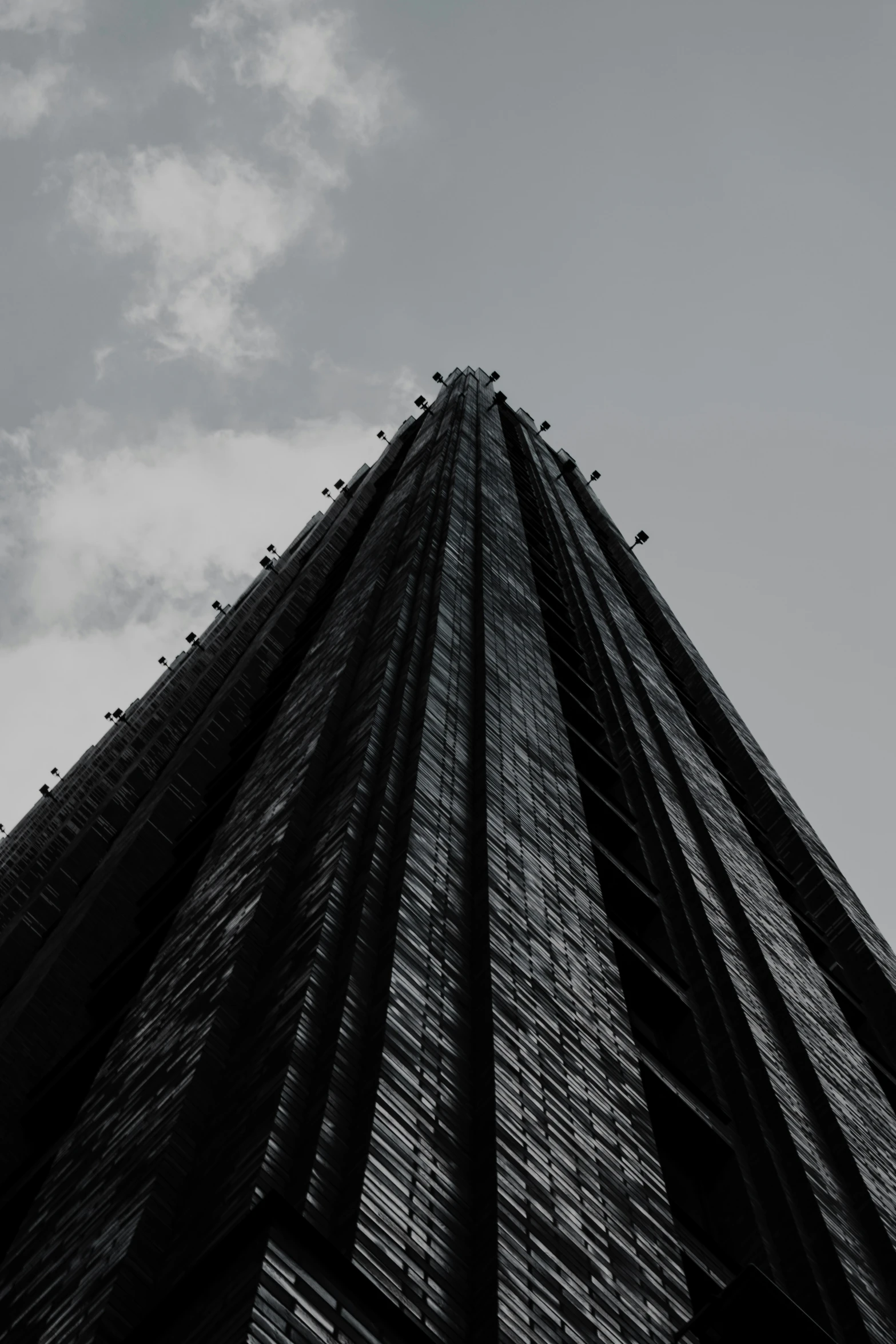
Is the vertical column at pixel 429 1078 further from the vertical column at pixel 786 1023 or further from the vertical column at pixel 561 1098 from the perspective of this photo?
the vertical column at pixel 786 1023

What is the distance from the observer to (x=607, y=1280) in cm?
1052

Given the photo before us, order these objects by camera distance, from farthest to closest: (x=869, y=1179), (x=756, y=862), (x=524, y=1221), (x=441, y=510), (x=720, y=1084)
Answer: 1. (x=441, y=510)
2. (x=756, y=862)
3. (x=720, y=1084)
4. (x=869, y=1179)
5. (x=524, y=1221)

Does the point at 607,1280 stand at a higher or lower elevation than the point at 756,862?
lower

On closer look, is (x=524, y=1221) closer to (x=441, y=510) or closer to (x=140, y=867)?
(x=140, y=867)

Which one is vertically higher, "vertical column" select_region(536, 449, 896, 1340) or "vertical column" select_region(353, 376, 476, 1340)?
"vertical column" select_region(536, 449, 896, 1340)

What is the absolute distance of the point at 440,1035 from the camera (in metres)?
11.9

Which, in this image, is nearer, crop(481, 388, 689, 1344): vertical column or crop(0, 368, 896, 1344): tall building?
crop(0, 368, 896, 1344): tall building

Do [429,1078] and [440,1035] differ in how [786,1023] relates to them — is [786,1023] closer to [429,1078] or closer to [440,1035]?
[440,1035]

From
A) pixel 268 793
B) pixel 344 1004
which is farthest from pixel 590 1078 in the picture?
pixel 268 793

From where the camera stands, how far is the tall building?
9.62 metres

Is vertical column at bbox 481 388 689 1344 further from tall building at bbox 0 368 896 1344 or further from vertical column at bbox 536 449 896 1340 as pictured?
vertical column at bbox 536 449 896 1340

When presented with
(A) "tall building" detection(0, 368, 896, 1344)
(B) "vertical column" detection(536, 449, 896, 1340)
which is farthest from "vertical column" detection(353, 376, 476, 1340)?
(B) "vertical column" detection(536, 449, 896, 1340)

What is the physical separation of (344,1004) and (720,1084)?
8.99m

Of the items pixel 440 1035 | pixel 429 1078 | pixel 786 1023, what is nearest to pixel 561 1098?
pixel 440 1035
